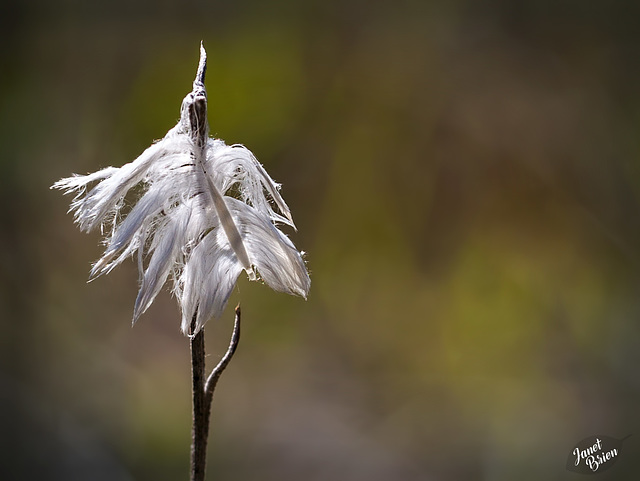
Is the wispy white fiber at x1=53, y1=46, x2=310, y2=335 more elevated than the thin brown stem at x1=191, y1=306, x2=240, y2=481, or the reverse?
the wispy white fiber at x1=53, y1=46, x2=310, y2=335

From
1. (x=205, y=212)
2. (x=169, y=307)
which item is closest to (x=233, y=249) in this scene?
(x=205, y=212)

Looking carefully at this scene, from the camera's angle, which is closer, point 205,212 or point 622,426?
point 205,212

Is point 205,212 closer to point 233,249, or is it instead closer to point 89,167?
point 233,249

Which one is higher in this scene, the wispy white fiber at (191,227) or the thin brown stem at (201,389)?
the wispy white fiber at (191,227)
